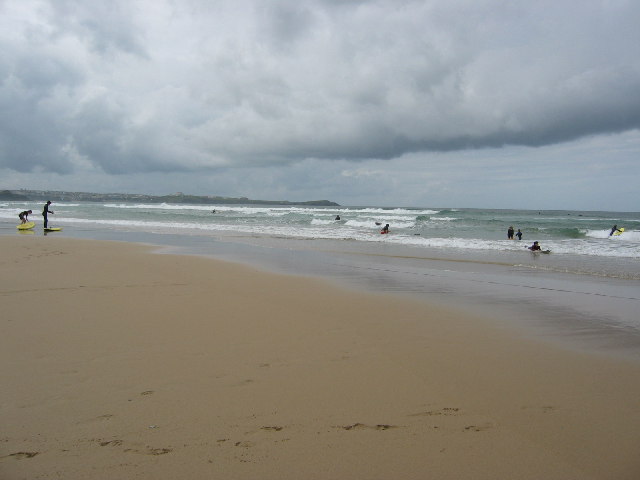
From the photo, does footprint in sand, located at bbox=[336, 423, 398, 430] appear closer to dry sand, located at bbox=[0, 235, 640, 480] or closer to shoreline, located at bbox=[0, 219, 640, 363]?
dry sand, located at bbox=[0, 235, 640, 480]

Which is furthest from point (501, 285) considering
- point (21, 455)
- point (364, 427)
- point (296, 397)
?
point (21, 455)

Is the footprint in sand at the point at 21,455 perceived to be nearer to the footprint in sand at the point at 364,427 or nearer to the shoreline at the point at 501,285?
the footprint in sand at the point at 364,427

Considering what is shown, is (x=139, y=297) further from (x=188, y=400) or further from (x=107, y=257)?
(x=107, y=257)

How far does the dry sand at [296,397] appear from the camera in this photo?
2797 mm

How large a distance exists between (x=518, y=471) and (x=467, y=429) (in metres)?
0.50

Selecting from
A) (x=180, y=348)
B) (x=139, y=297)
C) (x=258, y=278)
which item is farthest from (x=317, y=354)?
(x=258, y=278)

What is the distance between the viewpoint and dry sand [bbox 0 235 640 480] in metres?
2.80

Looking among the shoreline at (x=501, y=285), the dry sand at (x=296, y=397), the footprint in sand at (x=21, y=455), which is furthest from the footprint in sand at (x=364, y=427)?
the shoreline at (x=501, y=285)

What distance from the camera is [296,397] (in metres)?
3.70

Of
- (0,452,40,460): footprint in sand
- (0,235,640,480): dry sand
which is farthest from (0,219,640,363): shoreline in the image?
(0,452,40,460): footprint in sand

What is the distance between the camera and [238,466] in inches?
107

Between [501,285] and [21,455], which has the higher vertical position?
[501,285]

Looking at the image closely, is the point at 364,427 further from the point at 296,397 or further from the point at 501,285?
the point at 501,285

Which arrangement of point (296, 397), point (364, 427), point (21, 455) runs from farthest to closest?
point (296, 397)
point (364, 427)
point (21, 455)
